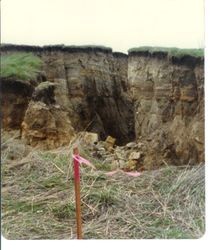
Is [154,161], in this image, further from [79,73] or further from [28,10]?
[28,10]

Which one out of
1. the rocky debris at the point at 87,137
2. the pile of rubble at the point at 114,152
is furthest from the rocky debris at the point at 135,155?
the rocky debris at the point at 87,137

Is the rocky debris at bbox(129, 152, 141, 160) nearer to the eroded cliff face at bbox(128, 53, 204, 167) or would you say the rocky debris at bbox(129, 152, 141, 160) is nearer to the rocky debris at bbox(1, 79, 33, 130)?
the eroded cliff face at bbox(128, 53, 204, 167)

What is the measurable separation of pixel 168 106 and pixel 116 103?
139 millimetres

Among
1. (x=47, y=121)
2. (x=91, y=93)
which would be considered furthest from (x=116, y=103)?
(x=47, y=121)

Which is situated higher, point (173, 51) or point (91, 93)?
point (173, 51)

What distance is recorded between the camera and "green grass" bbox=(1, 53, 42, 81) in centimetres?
178

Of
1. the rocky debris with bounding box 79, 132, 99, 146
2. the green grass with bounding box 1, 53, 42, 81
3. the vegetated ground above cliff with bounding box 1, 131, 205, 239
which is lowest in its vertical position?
the vegetated ground above cliff with bounding box 1, 131, 205, 239

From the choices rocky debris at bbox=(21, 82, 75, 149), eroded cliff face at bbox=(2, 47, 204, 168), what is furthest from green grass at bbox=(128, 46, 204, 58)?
rocky debris at bbox=(21, 82, 75, 149)

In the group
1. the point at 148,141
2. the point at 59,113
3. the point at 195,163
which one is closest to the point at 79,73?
the point at 59,113

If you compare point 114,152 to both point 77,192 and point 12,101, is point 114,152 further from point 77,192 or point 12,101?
point 12,101

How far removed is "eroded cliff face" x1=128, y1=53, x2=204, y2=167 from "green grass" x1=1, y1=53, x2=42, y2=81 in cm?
25

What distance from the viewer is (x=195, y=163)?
1.79m

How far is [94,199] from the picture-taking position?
180 cm

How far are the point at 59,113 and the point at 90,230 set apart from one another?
12.7 inches
